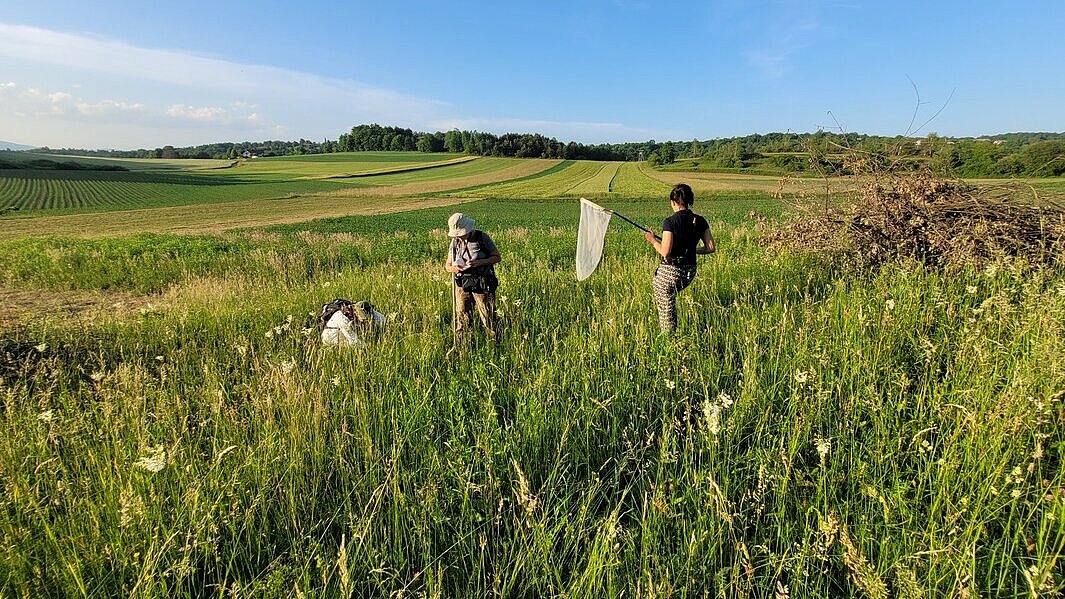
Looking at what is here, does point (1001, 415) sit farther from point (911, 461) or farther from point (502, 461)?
point (502, 461)

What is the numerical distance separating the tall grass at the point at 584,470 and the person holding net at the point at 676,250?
0.48 meters

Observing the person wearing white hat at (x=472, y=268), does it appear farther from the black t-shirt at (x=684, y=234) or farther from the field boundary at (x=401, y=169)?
the field boundary at (x=401, y=169)

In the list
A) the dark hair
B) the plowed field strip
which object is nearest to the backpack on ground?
the dark hair

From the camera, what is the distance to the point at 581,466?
2.67 m

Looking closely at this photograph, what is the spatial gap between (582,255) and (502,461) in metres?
2.39

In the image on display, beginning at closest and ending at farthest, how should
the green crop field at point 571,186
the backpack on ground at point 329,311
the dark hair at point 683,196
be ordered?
the dark hair at point 683,196 → the backpack on ground at point 329,311 → the green crop field at point 571,186

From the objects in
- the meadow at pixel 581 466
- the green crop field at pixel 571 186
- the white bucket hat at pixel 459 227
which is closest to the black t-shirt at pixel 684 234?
the meadow at pixel 581 466

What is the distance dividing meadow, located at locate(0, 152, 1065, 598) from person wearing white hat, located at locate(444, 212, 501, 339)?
24.2 inches

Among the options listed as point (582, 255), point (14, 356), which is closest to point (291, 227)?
point (14, 356)

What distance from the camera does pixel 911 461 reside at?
2344 millimetres

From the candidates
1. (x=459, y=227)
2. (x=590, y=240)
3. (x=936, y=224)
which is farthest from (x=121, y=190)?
(x=936, y=224)

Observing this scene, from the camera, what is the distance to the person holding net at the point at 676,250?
15.5ft

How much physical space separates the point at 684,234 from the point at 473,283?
2265 mm

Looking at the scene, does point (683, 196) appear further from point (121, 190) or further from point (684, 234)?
point (121, 190)
